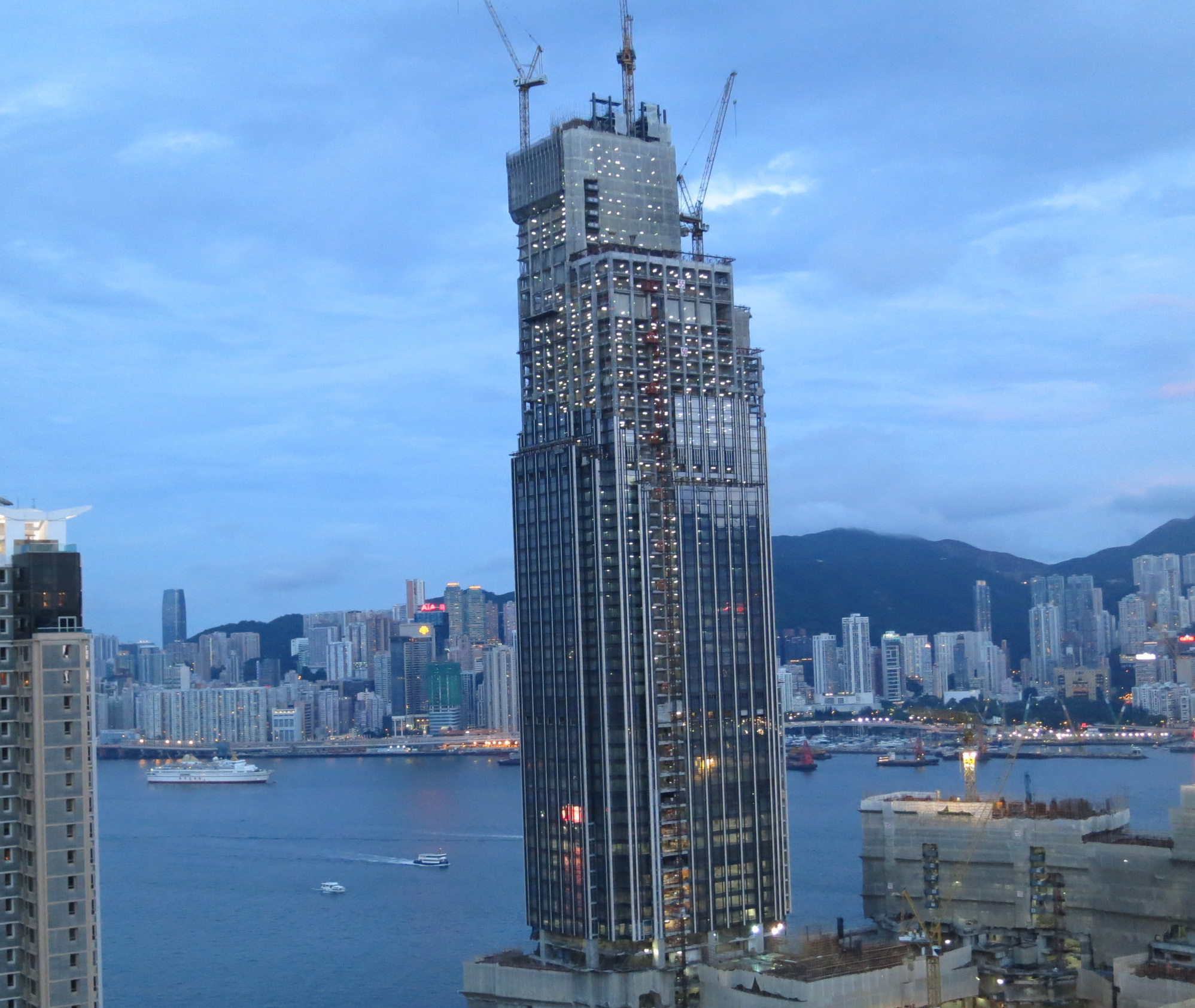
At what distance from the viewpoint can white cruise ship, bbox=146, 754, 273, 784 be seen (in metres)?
165

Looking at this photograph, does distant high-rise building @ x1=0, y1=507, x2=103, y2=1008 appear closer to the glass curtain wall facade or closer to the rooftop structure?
the glass curtain wall facade

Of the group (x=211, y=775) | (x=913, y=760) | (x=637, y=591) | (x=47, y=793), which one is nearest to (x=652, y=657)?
(x=637, y=591)

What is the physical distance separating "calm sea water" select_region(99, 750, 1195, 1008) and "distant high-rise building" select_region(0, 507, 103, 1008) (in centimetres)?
3113

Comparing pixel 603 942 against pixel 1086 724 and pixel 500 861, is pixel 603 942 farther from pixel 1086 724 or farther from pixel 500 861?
pixel 1086 724

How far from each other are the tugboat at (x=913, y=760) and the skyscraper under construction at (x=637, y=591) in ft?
367

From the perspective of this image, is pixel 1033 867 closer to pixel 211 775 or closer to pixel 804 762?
pixel 804 762

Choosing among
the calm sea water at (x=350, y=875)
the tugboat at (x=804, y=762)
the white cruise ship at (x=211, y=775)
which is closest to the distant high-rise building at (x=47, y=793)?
the calm sea water at (x=350, y=875)

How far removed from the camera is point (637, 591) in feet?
181

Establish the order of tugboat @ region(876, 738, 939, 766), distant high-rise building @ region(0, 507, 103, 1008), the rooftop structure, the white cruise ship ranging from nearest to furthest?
1. distant high-rise building @ region(0, 507, 103, 1008)
2. the rooftop structure
3. tugboat @ region(876, 738, 939, 766)
4. the white cruise ship

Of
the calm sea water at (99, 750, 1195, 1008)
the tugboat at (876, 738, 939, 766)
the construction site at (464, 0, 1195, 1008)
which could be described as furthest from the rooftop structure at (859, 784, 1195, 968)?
the tugboat at (876, 738, 939, 766)

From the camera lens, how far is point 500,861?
302 ft

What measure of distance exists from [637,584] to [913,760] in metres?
120

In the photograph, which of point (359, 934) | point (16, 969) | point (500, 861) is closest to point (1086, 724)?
point (500, 861)

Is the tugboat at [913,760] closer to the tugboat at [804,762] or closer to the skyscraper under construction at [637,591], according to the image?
the tugboat at [804,762]
